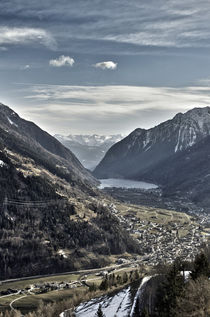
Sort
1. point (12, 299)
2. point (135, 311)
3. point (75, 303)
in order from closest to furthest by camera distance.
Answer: point (135, 311) < point (75, 303) < point (12, 299)

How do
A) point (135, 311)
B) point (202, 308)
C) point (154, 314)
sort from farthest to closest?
point (135, 311) → point (154, 314) → point (202, 308)

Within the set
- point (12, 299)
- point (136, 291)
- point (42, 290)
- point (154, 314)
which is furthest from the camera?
point (42, 290)

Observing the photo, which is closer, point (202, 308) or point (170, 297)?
point (202, 308)

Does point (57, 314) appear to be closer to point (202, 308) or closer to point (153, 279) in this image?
point (153, 279)

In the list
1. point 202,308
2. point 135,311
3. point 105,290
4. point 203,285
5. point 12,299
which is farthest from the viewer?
point 12,299

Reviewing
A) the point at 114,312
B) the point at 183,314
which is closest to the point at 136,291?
the point at 114,312

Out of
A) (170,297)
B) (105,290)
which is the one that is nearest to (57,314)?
(105,290)

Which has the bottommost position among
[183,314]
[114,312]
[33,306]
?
[33,306]

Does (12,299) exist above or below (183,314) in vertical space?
below

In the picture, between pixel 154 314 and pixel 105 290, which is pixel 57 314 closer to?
pixel 105 290
